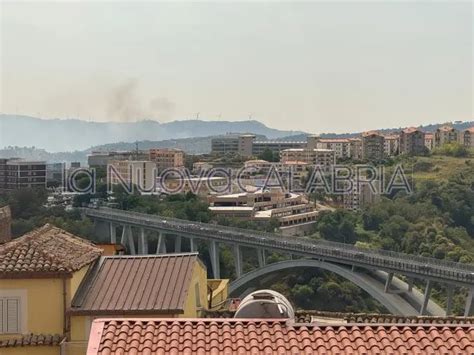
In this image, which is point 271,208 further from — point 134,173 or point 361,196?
point 134,173

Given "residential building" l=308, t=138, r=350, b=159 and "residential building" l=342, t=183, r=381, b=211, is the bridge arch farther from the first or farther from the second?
"residential building" l=308, t=138, r=350, b=159

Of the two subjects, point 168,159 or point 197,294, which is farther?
point 168,159

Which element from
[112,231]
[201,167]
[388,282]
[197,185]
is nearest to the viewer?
[388,282]

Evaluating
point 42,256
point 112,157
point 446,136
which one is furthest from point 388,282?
point 112,157

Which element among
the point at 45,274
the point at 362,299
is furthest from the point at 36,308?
the point at 362,299

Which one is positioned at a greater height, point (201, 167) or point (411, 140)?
point (411, 140)

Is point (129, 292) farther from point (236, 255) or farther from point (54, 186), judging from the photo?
point (54, 186)

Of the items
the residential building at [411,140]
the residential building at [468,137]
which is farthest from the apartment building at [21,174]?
the residential building at [468,137]

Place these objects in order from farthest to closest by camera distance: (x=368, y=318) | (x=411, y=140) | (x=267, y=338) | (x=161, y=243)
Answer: (x=411, y=140) → (x=161, y=243) → (x=368, y=318) → (x=267, y=338)
